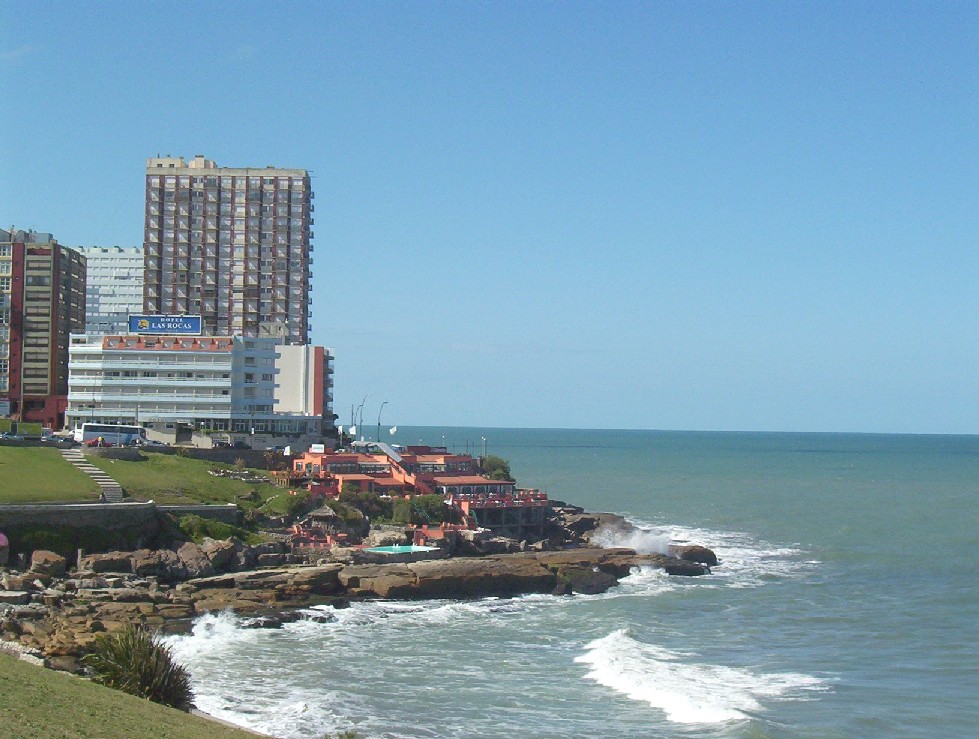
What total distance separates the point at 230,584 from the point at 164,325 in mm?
62785

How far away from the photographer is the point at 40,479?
236 feet

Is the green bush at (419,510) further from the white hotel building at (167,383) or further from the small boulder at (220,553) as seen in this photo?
the white hotel building at (167,383)

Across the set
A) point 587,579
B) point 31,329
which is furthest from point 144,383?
point 587,579

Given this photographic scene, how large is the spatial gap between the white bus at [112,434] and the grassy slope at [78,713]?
6646cm

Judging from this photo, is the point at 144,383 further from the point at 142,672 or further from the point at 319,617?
the point at 142,672

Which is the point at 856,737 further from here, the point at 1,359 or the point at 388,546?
the point at 1,359

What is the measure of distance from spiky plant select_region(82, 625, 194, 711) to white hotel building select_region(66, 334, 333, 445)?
7714 cm

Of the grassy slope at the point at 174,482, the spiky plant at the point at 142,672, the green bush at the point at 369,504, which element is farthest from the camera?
the green bush at the point at 369,504

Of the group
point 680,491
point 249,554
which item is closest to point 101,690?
point 249,554

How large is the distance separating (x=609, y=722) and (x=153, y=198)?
491ft

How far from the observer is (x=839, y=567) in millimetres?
79875

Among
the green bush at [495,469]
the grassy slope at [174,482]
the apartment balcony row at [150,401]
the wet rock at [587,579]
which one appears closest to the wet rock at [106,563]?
the grassy slope at [174,482]

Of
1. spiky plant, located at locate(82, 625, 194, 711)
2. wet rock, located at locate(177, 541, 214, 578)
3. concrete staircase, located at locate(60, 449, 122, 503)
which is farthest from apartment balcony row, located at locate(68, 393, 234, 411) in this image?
spiky plant, located at locate(82, 625, 194, 711)

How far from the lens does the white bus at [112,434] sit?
94.9 m
